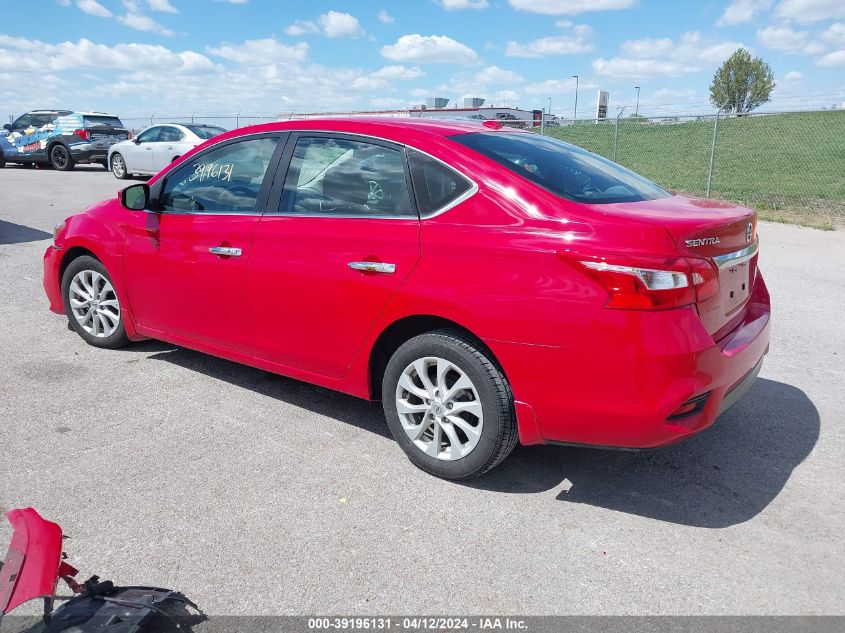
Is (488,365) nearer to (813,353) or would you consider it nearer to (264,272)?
(264,272)

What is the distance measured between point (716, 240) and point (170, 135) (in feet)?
55.9

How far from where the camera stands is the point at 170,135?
1773 cm

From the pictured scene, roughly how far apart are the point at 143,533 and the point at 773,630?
2.45 meters

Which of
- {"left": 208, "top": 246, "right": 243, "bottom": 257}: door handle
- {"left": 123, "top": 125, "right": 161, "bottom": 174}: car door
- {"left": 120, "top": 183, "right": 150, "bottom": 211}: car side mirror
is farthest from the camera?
{"left": 123, "top": 125, "right": 161, "bottom": 174}: car door

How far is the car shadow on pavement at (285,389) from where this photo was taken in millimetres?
4234

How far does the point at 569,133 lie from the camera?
2289 cm

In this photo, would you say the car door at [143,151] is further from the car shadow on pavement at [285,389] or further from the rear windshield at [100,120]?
the car shadow on pavement at [285,389]

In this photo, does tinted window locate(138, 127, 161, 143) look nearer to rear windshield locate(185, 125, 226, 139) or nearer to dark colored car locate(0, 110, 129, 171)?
rear windshield locate(185, 125, 226, 139)

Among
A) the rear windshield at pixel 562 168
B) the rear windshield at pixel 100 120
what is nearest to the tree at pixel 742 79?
the rear windshield at pixel 100 120

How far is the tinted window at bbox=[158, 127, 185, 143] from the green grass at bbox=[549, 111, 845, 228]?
10555mm

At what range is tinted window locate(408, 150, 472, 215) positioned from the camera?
3361mm

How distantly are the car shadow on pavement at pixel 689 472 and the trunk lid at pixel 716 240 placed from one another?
0.78 metres

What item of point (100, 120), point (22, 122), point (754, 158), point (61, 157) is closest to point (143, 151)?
point (100, 120)

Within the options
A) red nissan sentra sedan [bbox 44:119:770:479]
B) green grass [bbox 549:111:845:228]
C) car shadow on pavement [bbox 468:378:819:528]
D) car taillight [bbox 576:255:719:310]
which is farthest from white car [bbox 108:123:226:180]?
car taillight [bbox 576:255:719:310]
